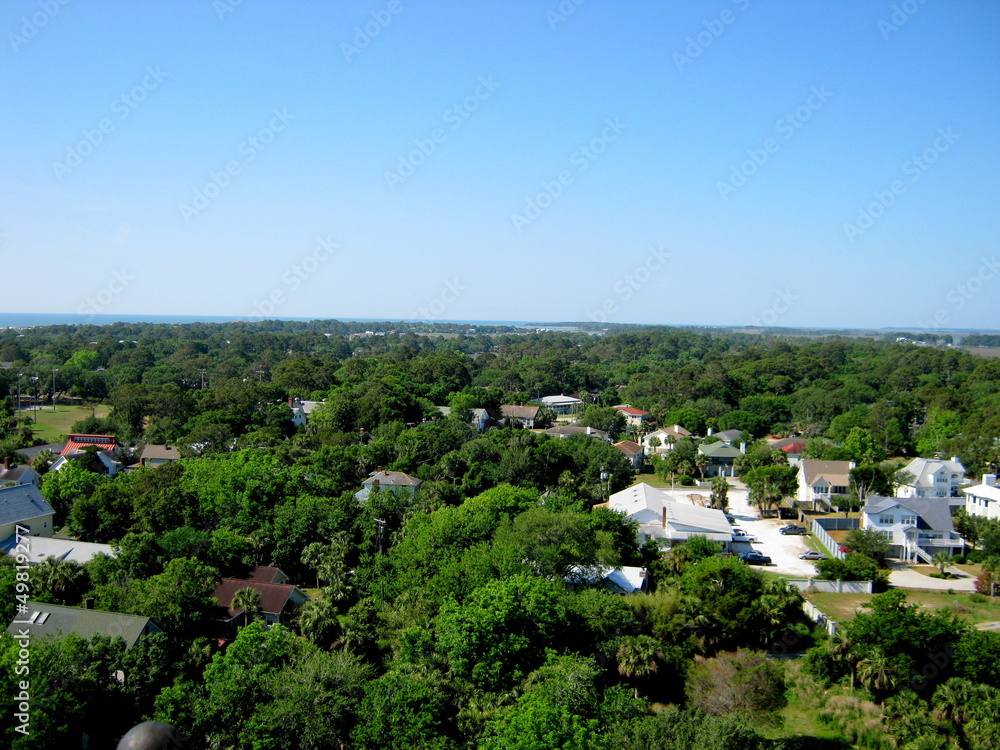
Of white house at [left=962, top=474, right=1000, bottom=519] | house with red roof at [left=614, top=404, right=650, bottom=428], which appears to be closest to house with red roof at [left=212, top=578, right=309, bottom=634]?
white house at [left=962, top=474, right=1000, bottom=519]

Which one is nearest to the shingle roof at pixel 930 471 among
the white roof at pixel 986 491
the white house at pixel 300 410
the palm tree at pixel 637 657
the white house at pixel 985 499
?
the white house at pixel 985 499

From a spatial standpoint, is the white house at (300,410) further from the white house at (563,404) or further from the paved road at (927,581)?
the paved road at (927,581)

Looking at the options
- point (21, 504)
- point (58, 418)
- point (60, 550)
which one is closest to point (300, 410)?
point (58, 418)

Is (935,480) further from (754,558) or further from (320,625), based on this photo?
(320,625)

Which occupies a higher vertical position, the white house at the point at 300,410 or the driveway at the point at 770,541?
the white house at the point at 300,410

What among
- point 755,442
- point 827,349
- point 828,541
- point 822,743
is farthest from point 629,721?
point 827,349

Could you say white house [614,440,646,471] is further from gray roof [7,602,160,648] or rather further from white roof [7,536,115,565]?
gray roof [7,602,160,648]
